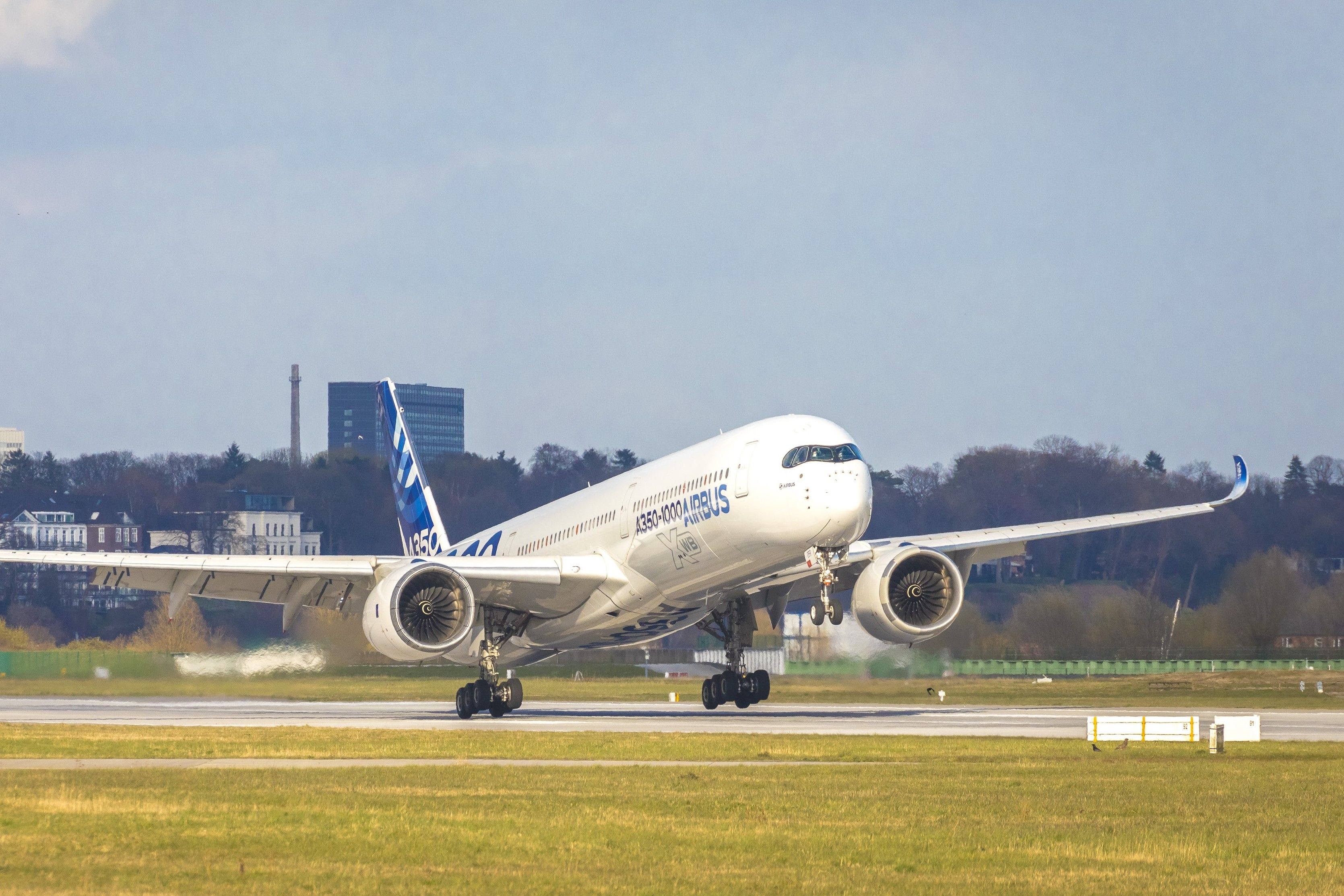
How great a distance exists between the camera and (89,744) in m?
29.8

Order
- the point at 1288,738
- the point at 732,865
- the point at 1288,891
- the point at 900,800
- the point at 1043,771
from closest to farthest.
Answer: the point at 1288,891
the point at 732,865
the point at 900,800
the point at 1043,771
the point at 1288,738

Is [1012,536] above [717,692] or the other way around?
above

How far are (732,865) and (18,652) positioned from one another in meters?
65.3

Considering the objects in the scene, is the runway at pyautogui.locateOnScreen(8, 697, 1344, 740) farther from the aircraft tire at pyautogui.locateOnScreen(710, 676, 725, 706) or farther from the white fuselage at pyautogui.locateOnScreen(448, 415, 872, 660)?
the white fuselage at pyautogui.locateOnScreen(448, 415, 872, 660)

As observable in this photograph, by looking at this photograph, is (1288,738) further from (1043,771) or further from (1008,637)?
(1008,637)

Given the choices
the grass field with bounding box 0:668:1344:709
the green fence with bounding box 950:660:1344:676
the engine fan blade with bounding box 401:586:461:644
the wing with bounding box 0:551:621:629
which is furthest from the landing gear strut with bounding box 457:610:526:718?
the green fence with bounding box 950:660:1344:676

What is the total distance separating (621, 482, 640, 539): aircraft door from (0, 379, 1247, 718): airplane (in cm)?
7

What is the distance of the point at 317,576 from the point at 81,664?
975 inches

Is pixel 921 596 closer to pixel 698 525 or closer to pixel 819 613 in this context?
pixel 698 525

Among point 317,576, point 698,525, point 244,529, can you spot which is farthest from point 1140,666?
point 244,529

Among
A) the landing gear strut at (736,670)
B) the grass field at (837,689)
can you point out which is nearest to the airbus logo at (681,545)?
the landing gear strut at (736,670)

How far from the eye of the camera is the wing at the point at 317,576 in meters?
40.0

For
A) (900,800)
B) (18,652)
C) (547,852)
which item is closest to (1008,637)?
(18,652)

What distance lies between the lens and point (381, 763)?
84.0ft
